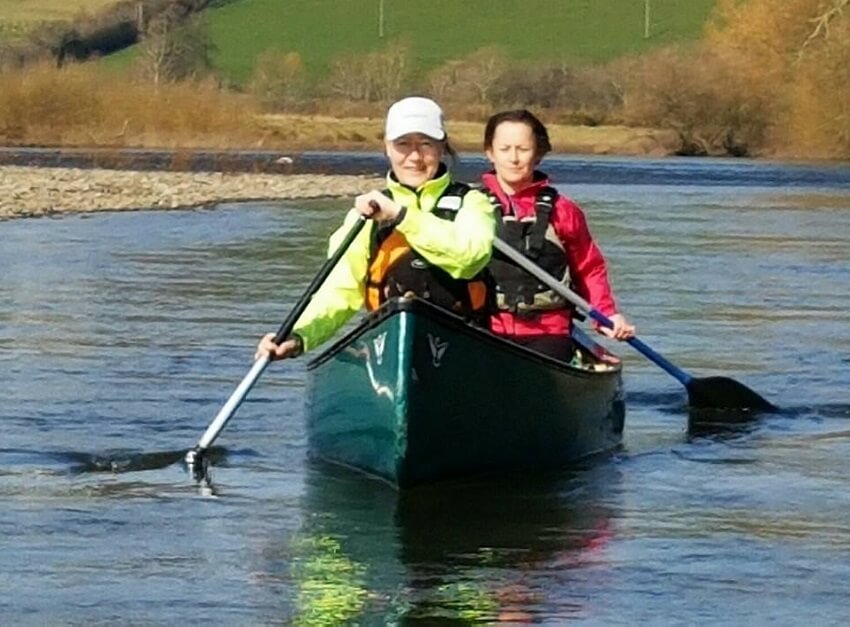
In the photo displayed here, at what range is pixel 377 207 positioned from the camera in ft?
27.5

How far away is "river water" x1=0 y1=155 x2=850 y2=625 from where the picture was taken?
22.9 ft

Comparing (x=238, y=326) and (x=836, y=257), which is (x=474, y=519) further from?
(x=836, y=257)

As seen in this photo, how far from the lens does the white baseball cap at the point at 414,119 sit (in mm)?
8469

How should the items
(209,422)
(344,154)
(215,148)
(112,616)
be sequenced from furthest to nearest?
(344,154) → (215,148) → (209,422) → (112,616)

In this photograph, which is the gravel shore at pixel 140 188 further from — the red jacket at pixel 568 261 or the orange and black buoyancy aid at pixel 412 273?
the orange and black buoyancy aid at pixel 412 273

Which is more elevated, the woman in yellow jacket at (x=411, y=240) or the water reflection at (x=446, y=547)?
the woman in yellow jacket at (x=411, y=240)

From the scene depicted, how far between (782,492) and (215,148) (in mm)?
51590

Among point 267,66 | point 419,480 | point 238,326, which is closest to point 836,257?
point 238,326

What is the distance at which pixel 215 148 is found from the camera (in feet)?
197

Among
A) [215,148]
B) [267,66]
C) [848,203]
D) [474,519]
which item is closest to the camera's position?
[474,519]

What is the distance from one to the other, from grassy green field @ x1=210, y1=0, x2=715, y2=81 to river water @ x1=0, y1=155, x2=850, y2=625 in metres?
66.9

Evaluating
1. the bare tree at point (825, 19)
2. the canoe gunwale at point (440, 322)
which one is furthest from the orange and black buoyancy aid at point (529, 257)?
the bare tree at point (825, 19)

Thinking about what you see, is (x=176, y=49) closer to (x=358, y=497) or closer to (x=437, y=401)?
(x=358, y=497)

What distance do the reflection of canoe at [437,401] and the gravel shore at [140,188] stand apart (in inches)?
765
